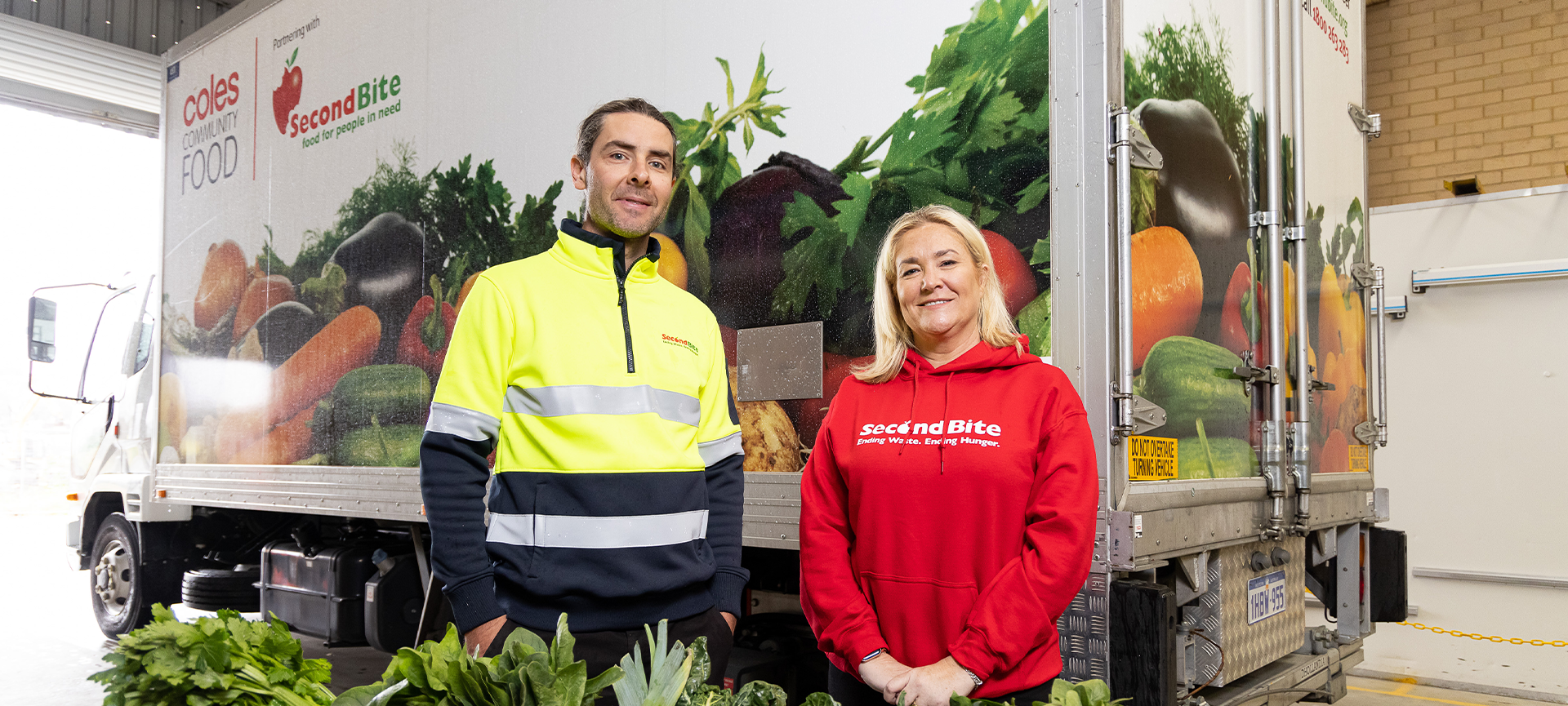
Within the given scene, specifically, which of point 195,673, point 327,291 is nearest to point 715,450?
point 195,673

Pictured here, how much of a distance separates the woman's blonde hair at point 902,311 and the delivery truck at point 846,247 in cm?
36

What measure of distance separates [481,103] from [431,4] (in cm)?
59

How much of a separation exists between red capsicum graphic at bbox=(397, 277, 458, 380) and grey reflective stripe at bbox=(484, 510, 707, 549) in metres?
2.06

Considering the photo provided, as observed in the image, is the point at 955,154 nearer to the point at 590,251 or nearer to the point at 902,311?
the point at 902,311

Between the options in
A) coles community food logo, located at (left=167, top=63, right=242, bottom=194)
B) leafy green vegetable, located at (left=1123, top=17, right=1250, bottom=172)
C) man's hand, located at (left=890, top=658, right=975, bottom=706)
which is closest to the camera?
man's hand, located at (left=890, top=658, right=975, bottom=706)

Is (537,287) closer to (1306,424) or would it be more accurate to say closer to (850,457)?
(850,457)

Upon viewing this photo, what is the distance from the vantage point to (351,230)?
4625mm

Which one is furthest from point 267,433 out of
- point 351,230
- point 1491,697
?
point 1491,697

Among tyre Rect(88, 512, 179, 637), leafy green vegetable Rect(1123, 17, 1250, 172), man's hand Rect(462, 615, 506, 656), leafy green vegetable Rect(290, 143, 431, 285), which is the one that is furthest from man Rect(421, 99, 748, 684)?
tyre Rect(88, 512, 179, 637)

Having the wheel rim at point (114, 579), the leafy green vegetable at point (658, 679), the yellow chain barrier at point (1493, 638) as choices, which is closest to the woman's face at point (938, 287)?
the leafy green vegetable at point (658, 679)

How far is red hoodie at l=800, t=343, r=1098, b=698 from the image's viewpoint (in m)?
2.04

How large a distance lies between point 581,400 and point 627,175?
0.48m

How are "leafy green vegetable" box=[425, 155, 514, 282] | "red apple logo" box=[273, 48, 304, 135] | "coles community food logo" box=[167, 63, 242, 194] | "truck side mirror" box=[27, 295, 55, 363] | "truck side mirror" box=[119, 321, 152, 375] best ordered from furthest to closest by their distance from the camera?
"truck side mirror" box=[27, 295, 55, 363]
"truck side mirror" box=[119, 321, 152, 375]
"coles community food logo" box=[167, 63, 242, 194]
"red apple logo" box=[273, 48, 304, 135]
"leafy green vegetable" box=[425, 155, 514, 282]

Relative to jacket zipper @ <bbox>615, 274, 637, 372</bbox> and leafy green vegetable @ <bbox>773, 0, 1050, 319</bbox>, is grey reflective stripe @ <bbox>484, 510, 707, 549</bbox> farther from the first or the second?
leafy green vegetable @ <bbox>773, 0, 1050, 319</bbox>
